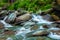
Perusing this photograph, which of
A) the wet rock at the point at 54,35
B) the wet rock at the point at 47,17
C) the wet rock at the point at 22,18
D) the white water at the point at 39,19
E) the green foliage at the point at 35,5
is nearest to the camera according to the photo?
the wet rock at the point at 54,35

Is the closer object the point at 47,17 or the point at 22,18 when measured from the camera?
the point at 22,18

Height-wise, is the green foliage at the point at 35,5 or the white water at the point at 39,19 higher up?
the green foliage at the point at 35,5

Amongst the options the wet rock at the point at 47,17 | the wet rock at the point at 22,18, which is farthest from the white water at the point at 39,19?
the wet rock at the point at 22,18

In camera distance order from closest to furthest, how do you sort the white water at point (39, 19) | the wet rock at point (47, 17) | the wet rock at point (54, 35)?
the wet rock at point (54, 35)
the white water at point (39, 19)
the wet rock at point (47, 17)

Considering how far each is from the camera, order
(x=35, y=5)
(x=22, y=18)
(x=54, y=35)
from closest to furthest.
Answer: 1. (x=54, y=35)
2. (x=22, y=18)
3. (x=35, y=5)

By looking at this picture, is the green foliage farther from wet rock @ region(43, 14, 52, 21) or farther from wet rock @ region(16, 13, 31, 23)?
wet rock @ region(16, 13, 31, 23)

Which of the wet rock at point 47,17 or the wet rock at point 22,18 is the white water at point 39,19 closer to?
the wet rock at point 47,17

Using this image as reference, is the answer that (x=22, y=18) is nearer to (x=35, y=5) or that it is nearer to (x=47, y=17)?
(x=47, y=17)

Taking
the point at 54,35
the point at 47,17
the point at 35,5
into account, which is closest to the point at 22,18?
the point at 47,17

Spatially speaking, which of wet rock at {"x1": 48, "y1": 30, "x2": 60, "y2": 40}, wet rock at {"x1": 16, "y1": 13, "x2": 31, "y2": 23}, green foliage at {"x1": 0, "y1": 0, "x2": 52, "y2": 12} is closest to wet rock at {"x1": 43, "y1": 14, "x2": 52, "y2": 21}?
wet rock at {"x1": 16, "y1": 13, "x2": 31, "y2": 23}

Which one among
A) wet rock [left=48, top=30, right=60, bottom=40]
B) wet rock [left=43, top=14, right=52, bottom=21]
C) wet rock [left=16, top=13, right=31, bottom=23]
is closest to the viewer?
wet rock [left=48, top=30, right=60, bottom=40]

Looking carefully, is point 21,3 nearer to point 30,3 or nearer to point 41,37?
point 30,3

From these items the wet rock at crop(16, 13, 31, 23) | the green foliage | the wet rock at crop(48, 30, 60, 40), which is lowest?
the wet rock at crop(48, 30, 60, 40)

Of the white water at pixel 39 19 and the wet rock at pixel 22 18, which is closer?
the wet rock at pixel 22 18
